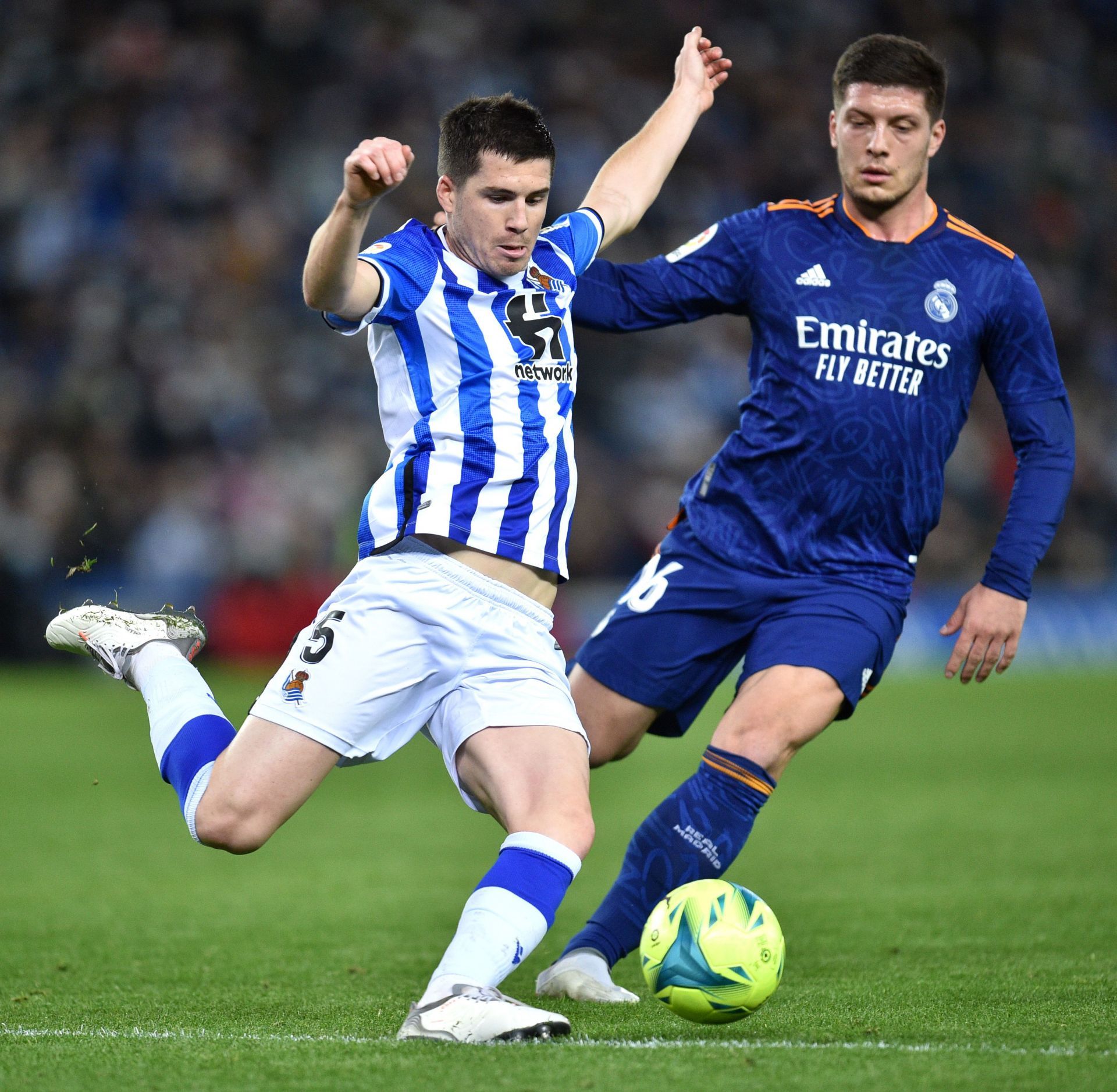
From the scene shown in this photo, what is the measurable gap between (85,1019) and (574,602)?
12.0 meters

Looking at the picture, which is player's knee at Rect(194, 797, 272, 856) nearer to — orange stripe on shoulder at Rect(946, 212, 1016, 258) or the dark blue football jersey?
the dark blue football jersey

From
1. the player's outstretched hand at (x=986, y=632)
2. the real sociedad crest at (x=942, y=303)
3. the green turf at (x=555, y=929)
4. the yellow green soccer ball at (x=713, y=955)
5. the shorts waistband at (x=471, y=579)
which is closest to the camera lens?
the green turf at (x=555, y=929)

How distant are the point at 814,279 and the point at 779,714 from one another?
1.31 m

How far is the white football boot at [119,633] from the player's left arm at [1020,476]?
2110 mm

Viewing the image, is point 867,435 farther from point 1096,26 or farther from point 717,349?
point 1096,26

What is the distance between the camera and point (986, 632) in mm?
4438

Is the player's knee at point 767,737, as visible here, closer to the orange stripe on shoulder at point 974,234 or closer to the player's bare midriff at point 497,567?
the player's bare midriff at point 497,567

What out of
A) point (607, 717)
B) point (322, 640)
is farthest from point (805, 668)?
point (322, 640)

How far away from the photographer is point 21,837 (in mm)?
7547

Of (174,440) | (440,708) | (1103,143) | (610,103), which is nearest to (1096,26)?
(1103,143)

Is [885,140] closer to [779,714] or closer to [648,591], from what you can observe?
[648,591]

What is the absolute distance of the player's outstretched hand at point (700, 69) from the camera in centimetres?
505

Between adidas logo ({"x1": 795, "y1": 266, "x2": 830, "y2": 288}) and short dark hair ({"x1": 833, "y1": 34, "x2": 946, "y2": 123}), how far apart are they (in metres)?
0.51

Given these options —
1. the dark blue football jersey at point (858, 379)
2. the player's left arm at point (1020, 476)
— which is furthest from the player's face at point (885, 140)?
the player's left arm at point (1020, 476)
